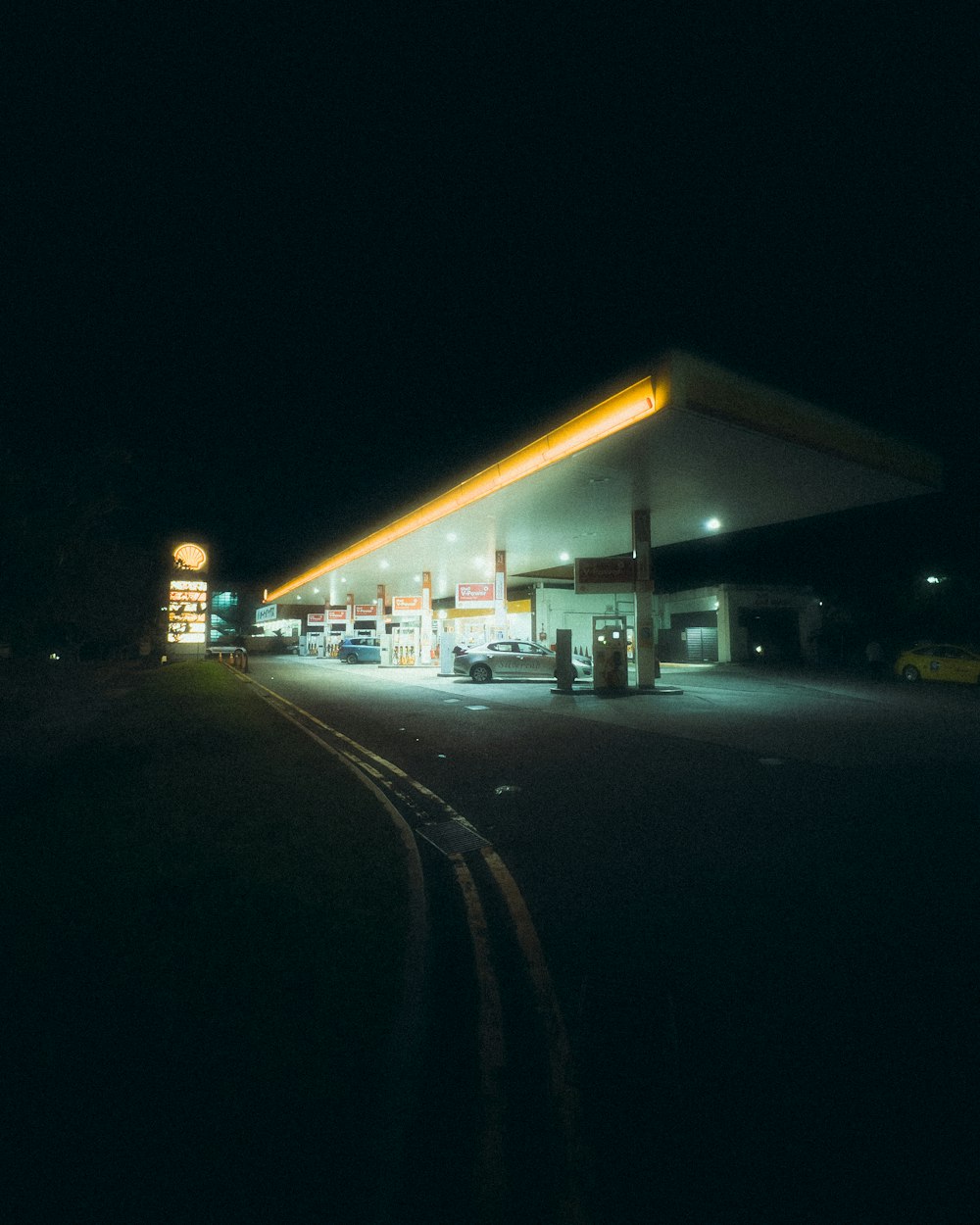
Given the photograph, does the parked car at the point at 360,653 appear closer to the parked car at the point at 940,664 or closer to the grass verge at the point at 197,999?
the parked car at the point at 940,664

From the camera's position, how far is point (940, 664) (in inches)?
881

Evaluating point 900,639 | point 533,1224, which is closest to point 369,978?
point 533,1224

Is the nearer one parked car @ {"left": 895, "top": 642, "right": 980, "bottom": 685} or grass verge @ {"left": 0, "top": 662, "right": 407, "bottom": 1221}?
grass verge @ {"left": 0, "top": 662, "right": 407, "bottom": 1221}

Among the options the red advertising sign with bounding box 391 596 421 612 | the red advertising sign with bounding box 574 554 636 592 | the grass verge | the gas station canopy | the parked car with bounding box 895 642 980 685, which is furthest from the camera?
the red advertising sign with bounding box 391 596 421 612

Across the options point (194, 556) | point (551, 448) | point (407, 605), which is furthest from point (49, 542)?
point (194, 556)

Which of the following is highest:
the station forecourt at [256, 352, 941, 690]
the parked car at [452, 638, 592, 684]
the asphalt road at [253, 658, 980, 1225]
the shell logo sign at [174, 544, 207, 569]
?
the shell logo sign at [174, 544, 207, 569]

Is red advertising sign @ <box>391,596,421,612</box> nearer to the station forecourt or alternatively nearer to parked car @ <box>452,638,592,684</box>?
the station forecourt

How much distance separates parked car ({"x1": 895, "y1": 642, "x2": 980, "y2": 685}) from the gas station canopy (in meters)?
7.17

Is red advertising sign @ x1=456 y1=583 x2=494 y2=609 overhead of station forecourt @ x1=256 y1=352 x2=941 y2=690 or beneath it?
beneath

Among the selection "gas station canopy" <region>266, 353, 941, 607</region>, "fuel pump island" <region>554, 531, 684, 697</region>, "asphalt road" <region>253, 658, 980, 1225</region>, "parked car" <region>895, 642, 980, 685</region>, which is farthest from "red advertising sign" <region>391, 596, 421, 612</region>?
"asphalt road" <region>253, 658, 980, 1225</region>

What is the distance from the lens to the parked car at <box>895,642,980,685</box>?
21.3m

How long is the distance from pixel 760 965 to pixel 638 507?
1746 cm

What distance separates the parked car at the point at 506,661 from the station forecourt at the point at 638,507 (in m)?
1.69

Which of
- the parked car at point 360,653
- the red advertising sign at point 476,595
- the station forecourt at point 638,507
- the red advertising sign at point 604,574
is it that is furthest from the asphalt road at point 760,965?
the parked car at point 360,653
